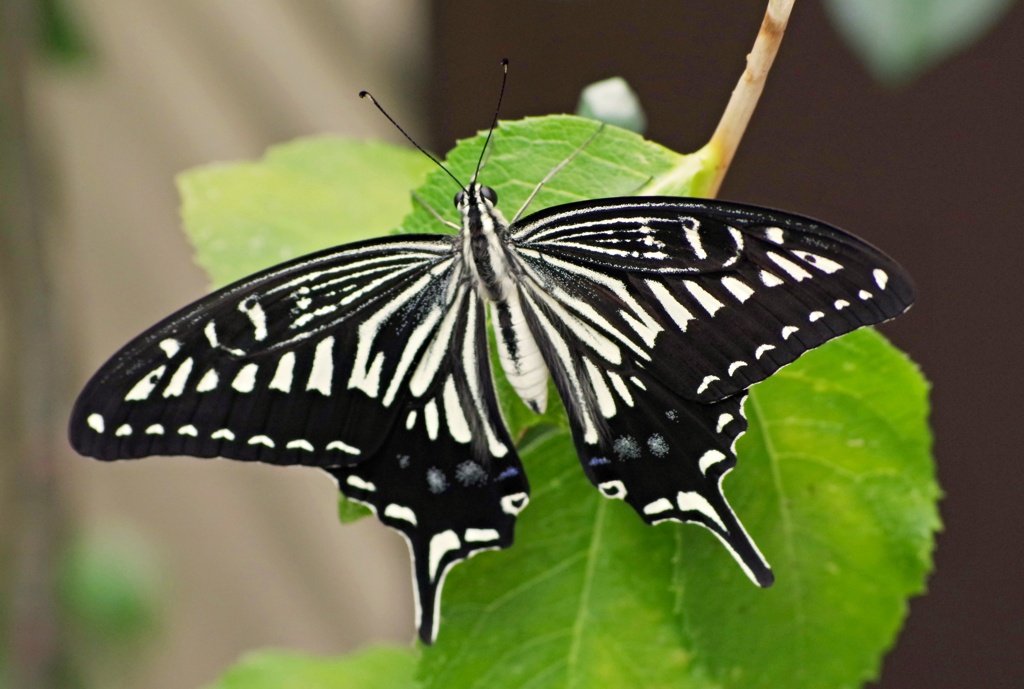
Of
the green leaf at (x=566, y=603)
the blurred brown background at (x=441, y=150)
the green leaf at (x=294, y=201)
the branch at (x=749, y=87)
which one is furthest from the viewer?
the blurred brown background at (x=441, y=150)

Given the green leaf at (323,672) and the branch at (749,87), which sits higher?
the branch at (749,87)

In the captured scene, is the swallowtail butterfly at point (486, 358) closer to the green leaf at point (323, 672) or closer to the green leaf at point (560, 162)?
the green leaf at point (560, 162)

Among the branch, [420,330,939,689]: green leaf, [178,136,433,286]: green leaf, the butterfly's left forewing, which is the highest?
[178,136,433,286]: green leaf

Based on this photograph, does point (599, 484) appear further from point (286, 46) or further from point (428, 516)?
point (286, 46)

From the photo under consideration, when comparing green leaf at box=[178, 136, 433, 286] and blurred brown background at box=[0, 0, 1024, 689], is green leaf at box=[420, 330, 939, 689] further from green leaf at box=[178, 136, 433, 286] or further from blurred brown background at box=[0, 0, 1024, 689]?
blurred brown background at box=[0, 0, 1024, 689]

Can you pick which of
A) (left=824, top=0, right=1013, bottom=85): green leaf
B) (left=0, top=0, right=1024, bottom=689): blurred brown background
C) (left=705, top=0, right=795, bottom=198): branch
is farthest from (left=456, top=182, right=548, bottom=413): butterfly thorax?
(left=0, top=0, right=1024, bottom=689): blurred brown background

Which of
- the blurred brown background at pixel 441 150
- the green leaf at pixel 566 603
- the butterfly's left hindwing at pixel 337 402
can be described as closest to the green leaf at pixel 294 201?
the butterfly's left hindwing at pixel 337 402

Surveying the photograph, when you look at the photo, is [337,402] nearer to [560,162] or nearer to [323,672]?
[560,162]
